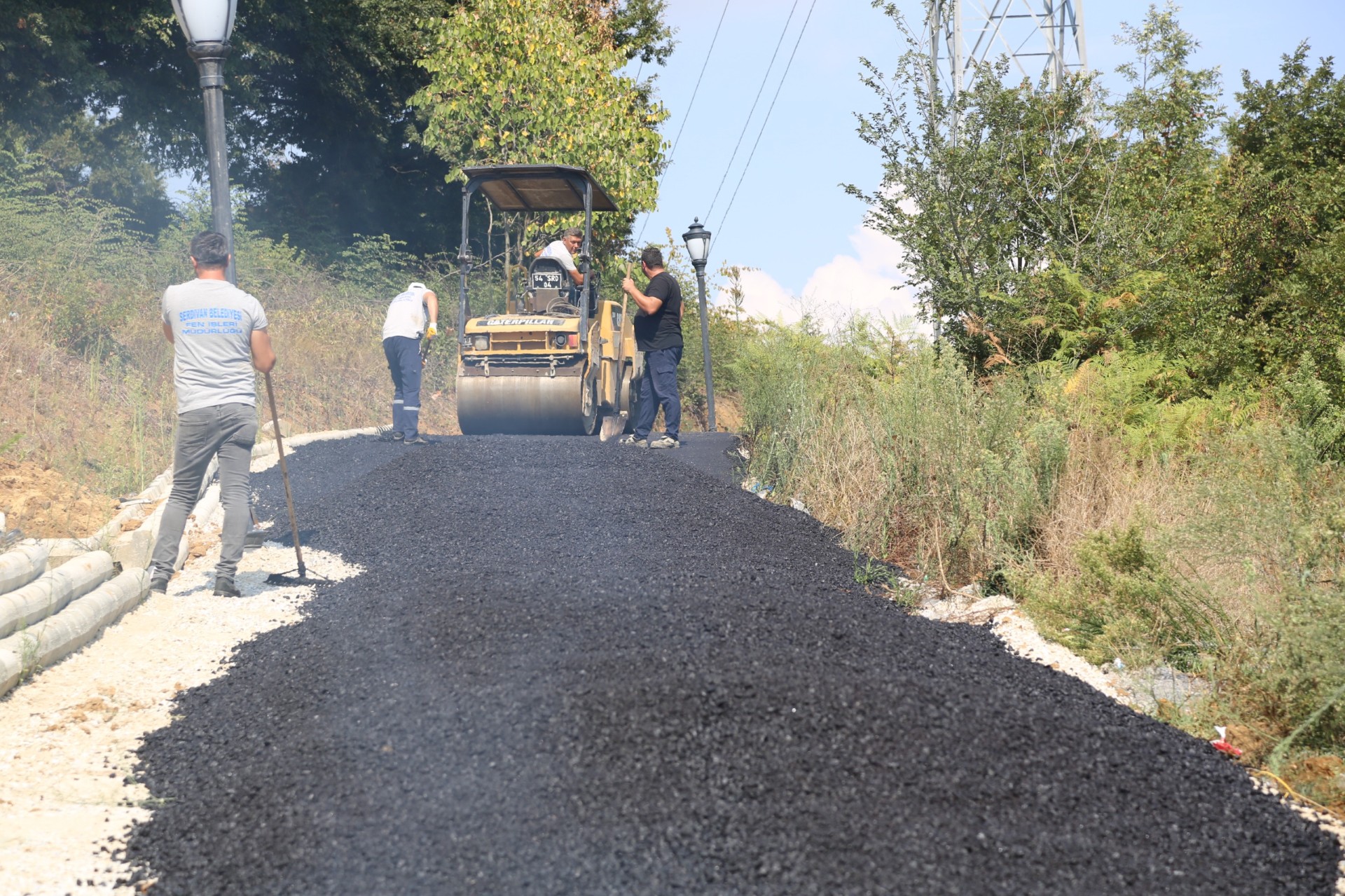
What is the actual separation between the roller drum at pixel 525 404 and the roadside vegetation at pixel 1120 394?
1911 mm

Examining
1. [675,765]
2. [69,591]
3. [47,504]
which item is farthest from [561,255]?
[675,765]

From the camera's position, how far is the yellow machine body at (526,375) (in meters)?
13.0

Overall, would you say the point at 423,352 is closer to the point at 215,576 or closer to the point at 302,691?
the point at 215,576

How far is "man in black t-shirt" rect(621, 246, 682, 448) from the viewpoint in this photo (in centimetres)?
1102

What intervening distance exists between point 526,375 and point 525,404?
316 mm

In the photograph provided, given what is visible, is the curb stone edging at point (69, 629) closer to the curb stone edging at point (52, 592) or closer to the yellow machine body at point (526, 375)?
the curb stone edging at point (52, 592)

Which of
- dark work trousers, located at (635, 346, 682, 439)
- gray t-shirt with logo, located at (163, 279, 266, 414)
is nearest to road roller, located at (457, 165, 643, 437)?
dark work trousers, located at (635, 346, 682, 439)

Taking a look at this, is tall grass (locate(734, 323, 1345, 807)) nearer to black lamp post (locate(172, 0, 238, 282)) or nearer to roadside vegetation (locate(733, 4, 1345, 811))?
roadside vegetation (locate(733, 4, 1345, 811))

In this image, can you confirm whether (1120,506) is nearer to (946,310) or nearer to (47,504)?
(946,310)

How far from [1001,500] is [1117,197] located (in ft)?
22.0

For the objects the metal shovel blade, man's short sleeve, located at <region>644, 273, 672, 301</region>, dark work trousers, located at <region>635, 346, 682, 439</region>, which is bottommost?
the metal shovel blade

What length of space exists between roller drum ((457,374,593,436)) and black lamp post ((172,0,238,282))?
4.84 meters

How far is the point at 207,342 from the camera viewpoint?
6.73 m

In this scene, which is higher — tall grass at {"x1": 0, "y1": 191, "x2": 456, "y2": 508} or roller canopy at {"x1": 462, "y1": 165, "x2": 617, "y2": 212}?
roller canopy at {"x1": 462, "y1": 165, "x2": 617, "y2": 212}
